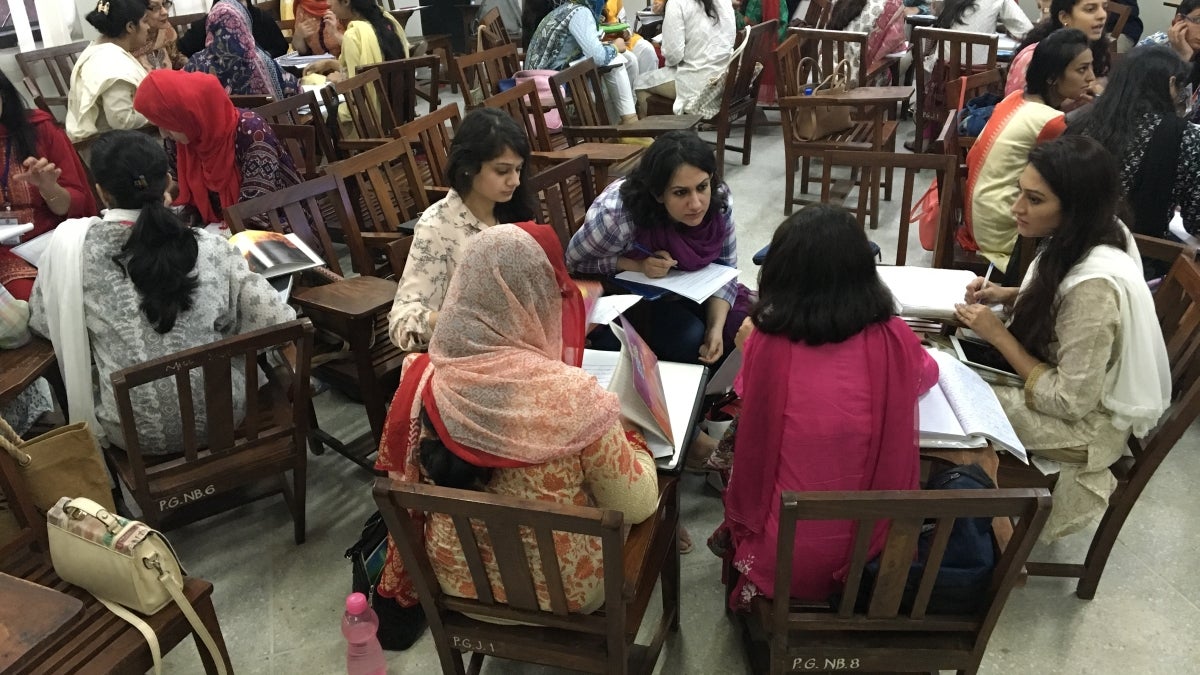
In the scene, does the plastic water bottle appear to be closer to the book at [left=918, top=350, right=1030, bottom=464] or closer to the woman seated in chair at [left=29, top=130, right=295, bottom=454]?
the woman seated in chair at [left=29, top=130, right=295, bottom=454]

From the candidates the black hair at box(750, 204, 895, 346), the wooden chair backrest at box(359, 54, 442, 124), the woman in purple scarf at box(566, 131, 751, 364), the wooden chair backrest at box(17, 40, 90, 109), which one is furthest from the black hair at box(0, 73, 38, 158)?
the black hair at box(750, 204, 895, 346)

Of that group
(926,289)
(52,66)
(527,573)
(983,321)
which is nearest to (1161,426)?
(983,321)

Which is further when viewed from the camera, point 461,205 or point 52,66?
point 52,66

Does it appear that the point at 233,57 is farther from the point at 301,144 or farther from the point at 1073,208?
the point at 1073,208

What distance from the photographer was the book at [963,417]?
1.51 m

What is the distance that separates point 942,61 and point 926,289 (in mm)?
2652

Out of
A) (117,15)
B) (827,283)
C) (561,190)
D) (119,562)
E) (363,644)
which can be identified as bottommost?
(363,644)

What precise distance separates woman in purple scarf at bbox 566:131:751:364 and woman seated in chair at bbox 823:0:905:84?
9.30 ft

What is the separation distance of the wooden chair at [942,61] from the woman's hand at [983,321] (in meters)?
2.08

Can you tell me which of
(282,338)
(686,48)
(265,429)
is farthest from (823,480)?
(686,48)

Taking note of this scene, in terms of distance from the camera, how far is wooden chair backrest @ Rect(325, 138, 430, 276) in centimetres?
250

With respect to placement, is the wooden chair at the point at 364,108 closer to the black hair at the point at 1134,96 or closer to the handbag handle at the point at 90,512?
the handbag handle at the point at 90,512

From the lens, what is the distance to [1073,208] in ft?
5.48

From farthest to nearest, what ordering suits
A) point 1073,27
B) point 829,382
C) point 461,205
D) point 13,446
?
point 1073,27 < point 461,205 < point 13,446 < point 829,382
